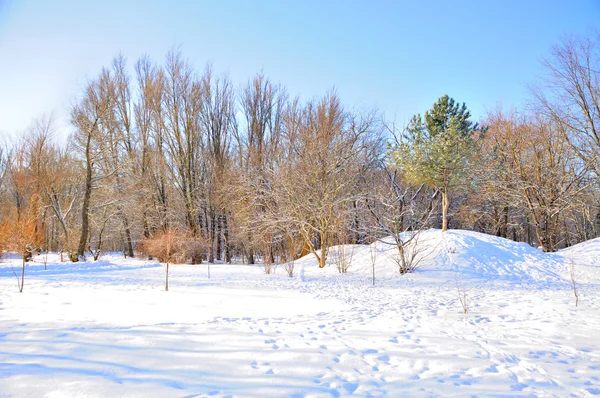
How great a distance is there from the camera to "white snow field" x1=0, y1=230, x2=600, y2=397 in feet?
9.30

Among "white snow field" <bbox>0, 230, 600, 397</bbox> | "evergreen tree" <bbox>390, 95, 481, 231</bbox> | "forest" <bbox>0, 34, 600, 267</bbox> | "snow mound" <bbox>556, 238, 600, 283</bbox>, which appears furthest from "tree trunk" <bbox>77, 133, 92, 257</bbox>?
"snow mound" <bbox>556, 238, 600, 283</bbox>

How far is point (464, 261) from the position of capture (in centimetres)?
1239

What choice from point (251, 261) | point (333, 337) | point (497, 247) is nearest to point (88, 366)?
point (333, 337)

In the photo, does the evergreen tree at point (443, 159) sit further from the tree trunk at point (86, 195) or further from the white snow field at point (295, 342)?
the tree trunk at point (86, 195)

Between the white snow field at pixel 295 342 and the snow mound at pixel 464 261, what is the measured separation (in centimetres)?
266

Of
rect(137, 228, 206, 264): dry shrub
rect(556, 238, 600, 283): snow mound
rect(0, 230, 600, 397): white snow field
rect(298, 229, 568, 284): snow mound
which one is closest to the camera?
rect(0, 230, 600, 397): white snow field

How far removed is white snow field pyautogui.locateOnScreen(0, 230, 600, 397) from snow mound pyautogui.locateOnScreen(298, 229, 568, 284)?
8.74ft

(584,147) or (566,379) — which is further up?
(584,147)

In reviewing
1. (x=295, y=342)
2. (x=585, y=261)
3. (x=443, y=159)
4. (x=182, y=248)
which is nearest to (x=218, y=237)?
(x=182, y=248)

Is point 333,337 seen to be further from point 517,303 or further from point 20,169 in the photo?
point 20,169

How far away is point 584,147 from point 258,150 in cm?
1728

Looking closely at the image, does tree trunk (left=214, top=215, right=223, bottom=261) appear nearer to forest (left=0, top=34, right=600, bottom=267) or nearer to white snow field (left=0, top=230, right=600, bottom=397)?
forest (left=0, top=34, right=600, bottom=267)

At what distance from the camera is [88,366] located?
10.1 ft

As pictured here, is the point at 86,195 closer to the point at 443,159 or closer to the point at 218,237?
the point at 218,237
